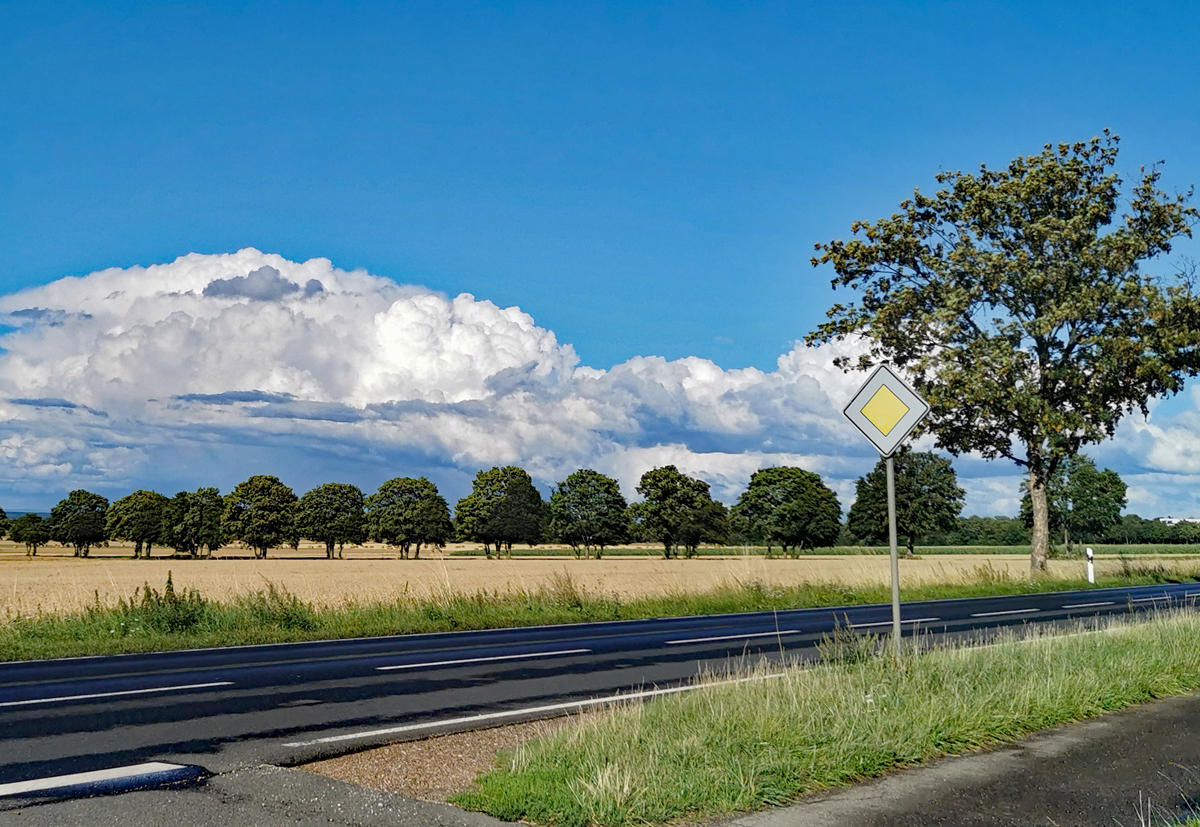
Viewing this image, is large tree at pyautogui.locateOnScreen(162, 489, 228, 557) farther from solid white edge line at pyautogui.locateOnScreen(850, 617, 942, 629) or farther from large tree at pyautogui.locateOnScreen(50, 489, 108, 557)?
solid white edge line at pyautogui.locateOnScreen(850, 617, 942, 629)

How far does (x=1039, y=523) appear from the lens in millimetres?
36125

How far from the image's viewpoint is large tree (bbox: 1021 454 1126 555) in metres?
98.0

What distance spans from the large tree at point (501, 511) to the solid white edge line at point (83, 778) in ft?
380

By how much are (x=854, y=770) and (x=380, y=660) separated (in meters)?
8.33

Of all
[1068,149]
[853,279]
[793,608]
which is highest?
[1068,149]

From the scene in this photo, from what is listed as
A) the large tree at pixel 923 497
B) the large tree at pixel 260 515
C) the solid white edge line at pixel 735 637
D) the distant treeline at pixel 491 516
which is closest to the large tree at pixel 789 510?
the distant treeline at pixel 491 516

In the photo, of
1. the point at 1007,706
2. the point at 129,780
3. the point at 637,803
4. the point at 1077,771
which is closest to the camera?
the point at 637,803

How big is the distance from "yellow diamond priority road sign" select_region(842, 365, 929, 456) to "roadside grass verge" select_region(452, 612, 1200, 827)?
222 centimetres

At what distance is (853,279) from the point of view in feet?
121

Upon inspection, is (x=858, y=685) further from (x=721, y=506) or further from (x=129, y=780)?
(x=721, y=506)

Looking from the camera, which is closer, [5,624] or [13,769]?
[13,769]

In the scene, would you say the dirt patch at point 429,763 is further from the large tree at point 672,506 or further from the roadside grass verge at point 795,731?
the large tree at point 672,506

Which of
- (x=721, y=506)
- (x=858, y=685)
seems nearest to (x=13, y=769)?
(x=858, y=685)

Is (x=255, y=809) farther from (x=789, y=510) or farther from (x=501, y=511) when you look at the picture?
(x=501, y=511)
